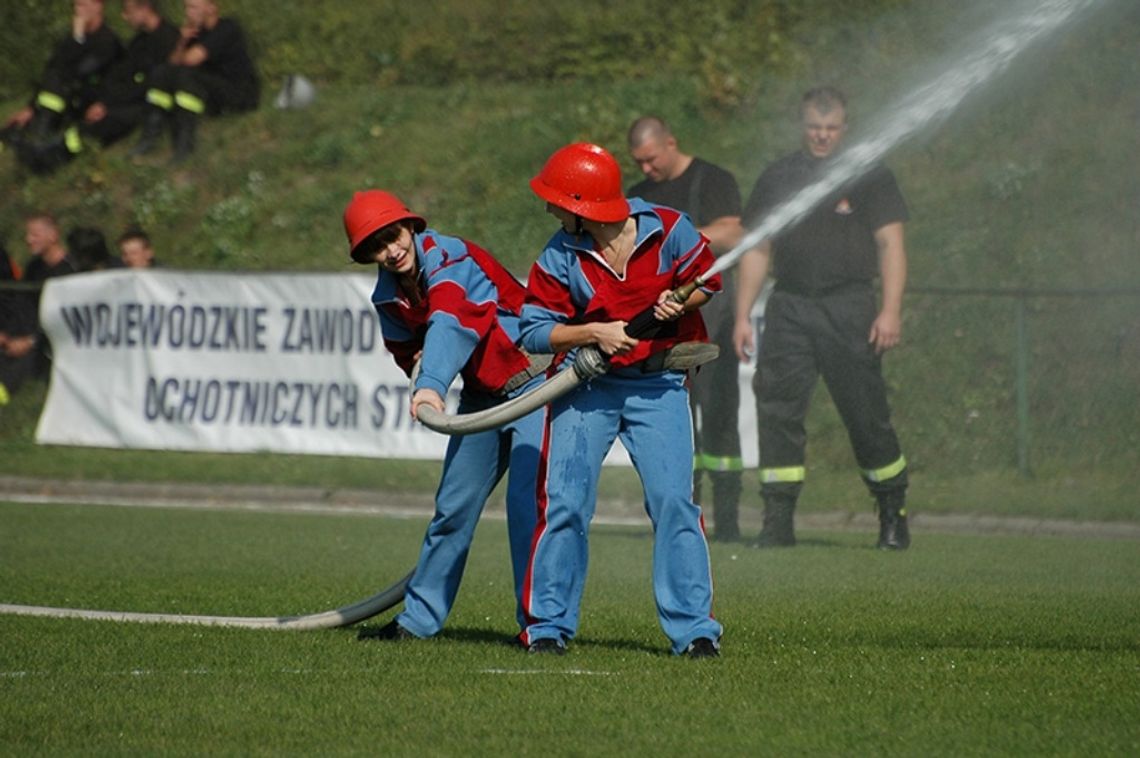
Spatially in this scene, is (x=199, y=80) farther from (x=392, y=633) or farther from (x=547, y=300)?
(x=547, y=300)

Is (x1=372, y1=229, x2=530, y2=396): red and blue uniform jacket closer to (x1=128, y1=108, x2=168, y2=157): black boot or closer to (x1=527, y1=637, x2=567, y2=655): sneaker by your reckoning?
(x1=527, y1=637, x2=567, y2=655): sneaker

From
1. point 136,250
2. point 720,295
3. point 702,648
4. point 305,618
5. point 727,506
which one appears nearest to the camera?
point 702,648

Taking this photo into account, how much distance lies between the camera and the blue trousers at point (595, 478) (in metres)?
7.11

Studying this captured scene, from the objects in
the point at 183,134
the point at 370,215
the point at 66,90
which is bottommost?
the point at 370,215

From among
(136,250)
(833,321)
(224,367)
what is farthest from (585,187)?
(136,250)

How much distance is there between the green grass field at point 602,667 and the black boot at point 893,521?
0.56 m

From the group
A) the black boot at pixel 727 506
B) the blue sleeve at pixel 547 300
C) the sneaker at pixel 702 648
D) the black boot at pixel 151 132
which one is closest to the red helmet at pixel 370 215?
the blue sleeve at pixel 547 300

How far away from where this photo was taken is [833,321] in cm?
1171

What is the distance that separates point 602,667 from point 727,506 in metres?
5.39

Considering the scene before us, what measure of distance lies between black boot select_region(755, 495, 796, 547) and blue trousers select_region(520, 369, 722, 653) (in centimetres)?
457

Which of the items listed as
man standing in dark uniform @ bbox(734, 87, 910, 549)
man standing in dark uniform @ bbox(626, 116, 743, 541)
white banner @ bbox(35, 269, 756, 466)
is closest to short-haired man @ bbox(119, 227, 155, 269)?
white banner @ bbox(35, 269, 756, 466)

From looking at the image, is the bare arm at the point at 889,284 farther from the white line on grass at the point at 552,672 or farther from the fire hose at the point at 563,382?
the white line on grass at the point at 552,672

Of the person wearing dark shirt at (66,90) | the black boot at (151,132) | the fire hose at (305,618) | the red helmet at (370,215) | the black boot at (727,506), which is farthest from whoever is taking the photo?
the black boot at (151,132)

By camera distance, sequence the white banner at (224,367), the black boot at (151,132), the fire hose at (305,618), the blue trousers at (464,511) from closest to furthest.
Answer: the blue trousers at (464,511), the fire hose at (305,618), the white banner at (224,367), the black boot at (151,132)
